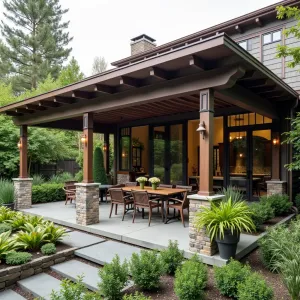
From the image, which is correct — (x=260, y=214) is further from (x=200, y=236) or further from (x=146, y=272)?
(x=146, y=272)

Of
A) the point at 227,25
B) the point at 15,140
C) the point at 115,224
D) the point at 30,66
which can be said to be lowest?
the point at 115,224

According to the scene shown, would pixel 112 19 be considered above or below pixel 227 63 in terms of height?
above

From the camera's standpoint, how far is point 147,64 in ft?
15.3

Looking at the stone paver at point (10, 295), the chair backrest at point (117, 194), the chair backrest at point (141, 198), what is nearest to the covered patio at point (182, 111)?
the chair backrest at point (117, 194)

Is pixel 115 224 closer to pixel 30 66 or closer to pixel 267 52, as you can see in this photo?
pixel 267 52

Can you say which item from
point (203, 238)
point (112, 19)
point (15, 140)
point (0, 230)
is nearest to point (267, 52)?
point (203, 238)

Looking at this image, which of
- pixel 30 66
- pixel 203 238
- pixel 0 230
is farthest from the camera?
pixel 30 66

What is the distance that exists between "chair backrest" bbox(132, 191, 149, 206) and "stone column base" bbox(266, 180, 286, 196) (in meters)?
3.96

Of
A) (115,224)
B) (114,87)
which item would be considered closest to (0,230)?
(115,224)

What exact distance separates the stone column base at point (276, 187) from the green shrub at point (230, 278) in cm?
496

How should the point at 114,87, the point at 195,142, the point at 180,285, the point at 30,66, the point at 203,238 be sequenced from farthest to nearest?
the point at 30,66 → the point at 195,142 → the point at 114,87 → the point at 203,238 → the point at 180,285

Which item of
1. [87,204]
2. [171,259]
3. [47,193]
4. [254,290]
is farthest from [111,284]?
[47,193]

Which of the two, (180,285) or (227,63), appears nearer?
(180,285)

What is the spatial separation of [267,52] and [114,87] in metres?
5.68
